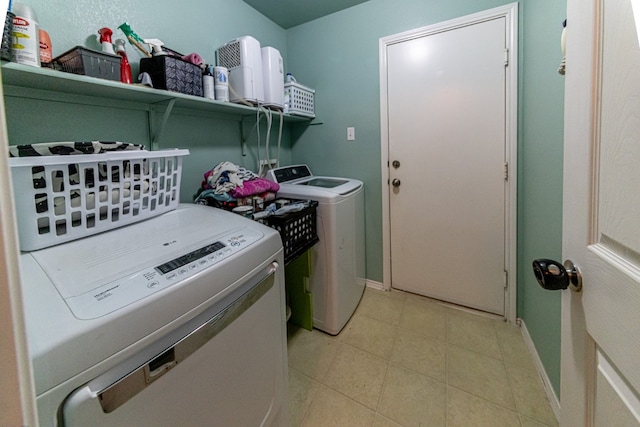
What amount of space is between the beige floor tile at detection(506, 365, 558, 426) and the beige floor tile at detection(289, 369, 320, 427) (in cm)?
98

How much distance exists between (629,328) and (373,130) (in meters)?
1.96

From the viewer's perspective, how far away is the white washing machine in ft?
5.44

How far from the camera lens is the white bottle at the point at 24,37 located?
0.82m

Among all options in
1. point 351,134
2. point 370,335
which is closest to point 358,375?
point 370,335

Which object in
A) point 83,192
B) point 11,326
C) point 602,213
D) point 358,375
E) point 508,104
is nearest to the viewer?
point 11,326

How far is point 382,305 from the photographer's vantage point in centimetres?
210

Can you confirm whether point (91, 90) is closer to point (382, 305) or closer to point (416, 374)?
point (416, 374)

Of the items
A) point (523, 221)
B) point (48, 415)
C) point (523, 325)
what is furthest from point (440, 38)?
point (48, 415)

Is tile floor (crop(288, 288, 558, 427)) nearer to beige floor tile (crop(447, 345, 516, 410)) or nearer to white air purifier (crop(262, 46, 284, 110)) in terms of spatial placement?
beige floor tile (crop(447, 345, 516, 410))

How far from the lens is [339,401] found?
1296mm

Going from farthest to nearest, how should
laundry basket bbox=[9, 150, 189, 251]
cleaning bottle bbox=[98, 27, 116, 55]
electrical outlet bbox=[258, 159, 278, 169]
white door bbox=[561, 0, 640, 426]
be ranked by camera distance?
1. electrical outlet bbox=[258, 159, 278, 169]
2. cleaning bottle bbox=[98, 27, 116, 55]
3. laundry basket bbox=[9, 150, 189, 251]
4. white door bbox=[561, 0, 640, 426]

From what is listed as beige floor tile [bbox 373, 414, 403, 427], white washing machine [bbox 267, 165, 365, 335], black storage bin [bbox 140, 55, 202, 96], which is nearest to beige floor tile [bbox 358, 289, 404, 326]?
white washing machine [bbox 267, 165, 365, 335]

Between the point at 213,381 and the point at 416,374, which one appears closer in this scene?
the point at 213,381

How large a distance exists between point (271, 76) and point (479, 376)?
221 centimetres
